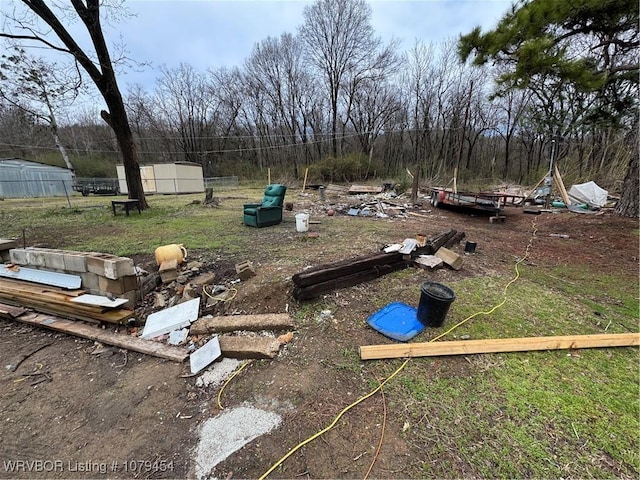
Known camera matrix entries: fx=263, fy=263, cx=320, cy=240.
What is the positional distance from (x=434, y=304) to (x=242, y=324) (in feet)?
5.46

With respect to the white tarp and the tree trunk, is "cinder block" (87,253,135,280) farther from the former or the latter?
the white tarp

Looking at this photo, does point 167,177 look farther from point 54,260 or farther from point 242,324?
point 242,324

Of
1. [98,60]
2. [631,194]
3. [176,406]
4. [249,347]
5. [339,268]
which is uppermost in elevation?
[98,60]

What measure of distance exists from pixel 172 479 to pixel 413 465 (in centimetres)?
114

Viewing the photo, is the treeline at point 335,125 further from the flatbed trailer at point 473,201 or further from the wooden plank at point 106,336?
the wooden plank at point 106,336

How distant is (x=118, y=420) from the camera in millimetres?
1573

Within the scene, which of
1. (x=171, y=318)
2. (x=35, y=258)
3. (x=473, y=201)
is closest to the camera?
(x=171, y=318)

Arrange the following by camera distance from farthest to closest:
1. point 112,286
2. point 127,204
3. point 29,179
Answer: point 29,179
point 127,204
point 112,286

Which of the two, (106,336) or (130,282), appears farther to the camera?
(130,282)

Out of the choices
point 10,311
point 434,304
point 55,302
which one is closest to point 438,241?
point 434,304

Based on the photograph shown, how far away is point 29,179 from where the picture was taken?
54.0 ft

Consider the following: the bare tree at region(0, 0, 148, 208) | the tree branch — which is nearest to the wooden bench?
the bare tree at region(0, 0, 148, 208)

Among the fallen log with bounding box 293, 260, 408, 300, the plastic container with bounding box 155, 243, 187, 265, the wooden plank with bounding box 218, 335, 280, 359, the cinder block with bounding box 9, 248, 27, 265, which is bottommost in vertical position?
the wooden plank with bounding box 218, 335, 280, 359

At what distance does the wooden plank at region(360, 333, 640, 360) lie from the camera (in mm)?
1956
